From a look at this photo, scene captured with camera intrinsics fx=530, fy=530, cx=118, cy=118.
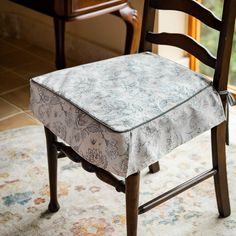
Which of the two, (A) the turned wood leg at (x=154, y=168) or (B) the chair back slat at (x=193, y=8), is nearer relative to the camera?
(B) the chair back slat at (x=193, y=8)

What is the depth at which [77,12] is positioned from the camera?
2109 millimetres

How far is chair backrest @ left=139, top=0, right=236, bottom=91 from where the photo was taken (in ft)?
4.79

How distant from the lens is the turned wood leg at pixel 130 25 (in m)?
2.31

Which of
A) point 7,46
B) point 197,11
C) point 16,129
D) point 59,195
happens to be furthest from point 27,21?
point 197,11

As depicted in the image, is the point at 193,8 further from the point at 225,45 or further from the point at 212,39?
the point at 212,39

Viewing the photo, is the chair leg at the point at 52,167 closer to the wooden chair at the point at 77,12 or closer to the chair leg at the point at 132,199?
the chair leg at the point at 132,199

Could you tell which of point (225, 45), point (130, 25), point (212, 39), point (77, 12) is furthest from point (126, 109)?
point (212, 39)

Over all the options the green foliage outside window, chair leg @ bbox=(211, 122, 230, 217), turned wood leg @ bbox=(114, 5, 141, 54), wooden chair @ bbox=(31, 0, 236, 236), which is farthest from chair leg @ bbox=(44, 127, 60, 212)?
the green foliage outside window

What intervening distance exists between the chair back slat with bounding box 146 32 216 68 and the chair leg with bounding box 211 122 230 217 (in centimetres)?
20

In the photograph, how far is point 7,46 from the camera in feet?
10.8

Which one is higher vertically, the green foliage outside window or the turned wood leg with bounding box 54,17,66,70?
the turned wood leg with bounding box 54,17,66,70

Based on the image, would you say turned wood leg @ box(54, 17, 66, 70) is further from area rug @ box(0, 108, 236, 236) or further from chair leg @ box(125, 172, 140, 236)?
chair leg @ box(125, 172, 140, 236)

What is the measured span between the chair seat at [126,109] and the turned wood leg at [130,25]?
0.70 m

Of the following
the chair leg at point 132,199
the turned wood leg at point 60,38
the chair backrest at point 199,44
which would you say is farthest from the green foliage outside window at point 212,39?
the chair leg at point 132,199
